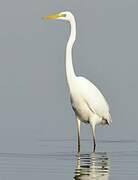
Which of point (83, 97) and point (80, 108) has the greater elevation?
point (83, 97)

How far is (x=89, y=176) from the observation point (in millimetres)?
15633

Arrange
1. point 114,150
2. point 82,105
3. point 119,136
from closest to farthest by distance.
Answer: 1. point 114,150
2. point 82,105
3. point 119,136

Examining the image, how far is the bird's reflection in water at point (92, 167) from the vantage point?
15633 millimetres

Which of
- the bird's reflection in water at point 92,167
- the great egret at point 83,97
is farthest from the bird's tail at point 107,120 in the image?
the bird's reflection in water at point 92,167

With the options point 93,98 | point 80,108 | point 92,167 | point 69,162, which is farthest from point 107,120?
point 92,167

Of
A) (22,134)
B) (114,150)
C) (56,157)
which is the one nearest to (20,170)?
(56,157)

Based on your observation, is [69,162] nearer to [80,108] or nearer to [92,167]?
[92,167]

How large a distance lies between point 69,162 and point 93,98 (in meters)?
5.14

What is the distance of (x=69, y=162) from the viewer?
17.9 meters

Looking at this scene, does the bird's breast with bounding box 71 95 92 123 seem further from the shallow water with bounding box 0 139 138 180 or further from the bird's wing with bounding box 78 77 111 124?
the shallow water with bounding box 0 139 138 180

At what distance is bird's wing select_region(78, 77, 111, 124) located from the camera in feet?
74.2

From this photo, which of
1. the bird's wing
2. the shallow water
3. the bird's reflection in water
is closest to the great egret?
the bird's wing

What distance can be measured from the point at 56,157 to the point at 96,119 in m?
4.26

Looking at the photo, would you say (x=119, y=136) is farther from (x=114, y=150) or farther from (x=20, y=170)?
(x=20, y=170)
